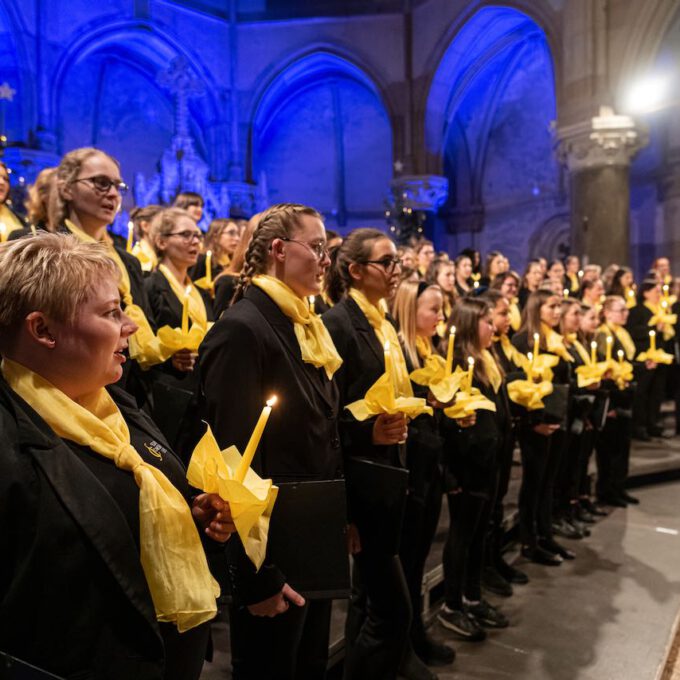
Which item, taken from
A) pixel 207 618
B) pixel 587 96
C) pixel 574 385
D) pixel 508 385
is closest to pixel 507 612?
pixel 508 385

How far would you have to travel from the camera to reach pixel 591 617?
3.51m

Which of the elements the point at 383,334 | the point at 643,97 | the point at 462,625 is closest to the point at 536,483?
the point at 462,625

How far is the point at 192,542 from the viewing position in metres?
1.26

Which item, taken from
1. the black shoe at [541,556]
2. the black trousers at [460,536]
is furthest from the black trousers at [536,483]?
the black trousers at [460,536]

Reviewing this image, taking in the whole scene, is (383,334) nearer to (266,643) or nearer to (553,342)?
(266,643)

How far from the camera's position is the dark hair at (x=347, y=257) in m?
2.56

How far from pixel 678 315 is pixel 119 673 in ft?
25.3

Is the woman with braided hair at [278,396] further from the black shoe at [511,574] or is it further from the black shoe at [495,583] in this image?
the black shoe at [511,574]

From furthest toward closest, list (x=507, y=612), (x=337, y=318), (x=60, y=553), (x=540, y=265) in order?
(x=540, y=265)
(x=507, y=612)
(x=337, y=318)
(x=60, y=553)

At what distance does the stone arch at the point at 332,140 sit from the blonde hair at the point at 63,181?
38.5 ft

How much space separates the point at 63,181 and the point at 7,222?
700mm

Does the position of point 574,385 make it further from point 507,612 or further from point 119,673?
point 119,673

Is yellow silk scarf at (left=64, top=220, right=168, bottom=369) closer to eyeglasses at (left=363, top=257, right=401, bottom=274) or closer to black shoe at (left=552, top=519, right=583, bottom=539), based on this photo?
eyeglasses at (left=363, top=257, right=401, bottom=274)

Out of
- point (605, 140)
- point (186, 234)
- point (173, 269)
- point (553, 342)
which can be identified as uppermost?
point (605, 140)
